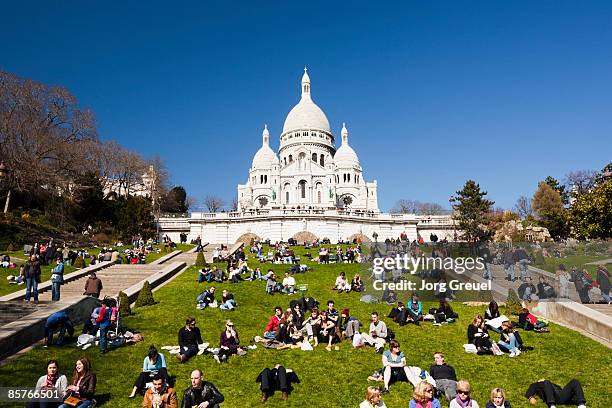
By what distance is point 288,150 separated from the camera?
94.4 metres

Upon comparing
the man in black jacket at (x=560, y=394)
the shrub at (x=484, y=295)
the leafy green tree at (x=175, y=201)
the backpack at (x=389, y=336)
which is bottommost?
the man in black jacket at (x=560, y=394)

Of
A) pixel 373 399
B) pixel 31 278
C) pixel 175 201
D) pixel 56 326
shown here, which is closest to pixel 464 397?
pixel 373 399

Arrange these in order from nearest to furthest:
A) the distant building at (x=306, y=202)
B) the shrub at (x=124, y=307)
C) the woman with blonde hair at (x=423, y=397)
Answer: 1. the woman with blonde hair at (x=423, y=397)
2. the shrub at (x=124, y=307)
3. the distant building at (x=306, y=202)

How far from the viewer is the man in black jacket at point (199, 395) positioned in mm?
7644

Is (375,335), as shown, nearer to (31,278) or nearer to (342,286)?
(342,286)

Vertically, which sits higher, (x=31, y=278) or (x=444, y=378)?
(x=31, y=278)

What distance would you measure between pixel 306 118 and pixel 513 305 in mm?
85418

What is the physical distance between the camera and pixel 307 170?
252 ft

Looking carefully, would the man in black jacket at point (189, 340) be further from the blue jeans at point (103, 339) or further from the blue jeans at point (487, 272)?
the blue jeans at point (487, 272)

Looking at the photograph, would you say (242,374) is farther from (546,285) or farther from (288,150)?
(288,150)

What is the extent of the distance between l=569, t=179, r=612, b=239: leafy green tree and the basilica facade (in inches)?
1699

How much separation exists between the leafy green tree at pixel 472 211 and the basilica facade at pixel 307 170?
25.0 meters

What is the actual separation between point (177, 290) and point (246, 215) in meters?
35.2

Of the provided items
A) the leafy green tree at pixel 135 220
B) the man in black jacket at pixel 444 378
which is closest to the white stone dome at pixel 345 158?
the leafy green tree at pixel 135 220
